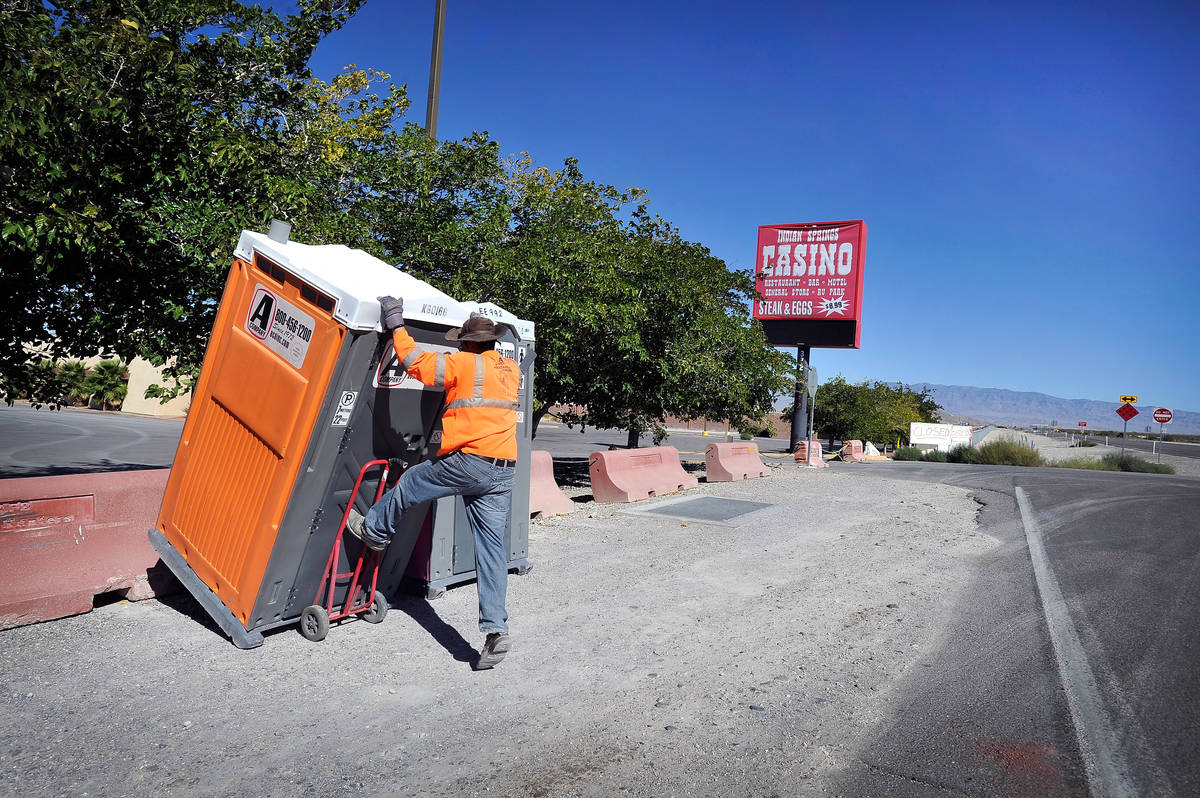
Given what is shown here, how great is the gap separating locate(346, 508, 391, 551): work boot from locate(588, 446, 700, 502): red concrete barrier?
6.52m

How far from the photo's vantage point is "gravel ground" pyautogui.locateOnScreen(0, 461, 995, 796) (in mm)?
3123

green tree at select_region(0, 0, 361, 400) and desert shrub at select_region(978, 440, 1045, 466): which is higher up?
green tree at select_region(0, 0, 361, 400)

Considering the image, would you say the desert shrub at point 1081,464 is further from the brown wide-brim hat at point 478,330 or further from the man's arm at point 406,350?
the man's arm at point 406,350

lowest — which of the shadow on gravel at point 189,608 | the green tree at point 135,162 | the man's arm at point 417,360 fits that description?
the shadow on gravel at point 189,608

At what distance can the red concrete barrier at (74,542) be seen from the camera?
4.59 m

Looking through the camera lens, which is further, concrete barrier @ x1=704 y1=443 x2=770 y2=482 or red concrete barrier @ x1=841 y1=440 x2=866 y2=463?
red concrete barrier @ x1=841 y1=440 x2=866 y2=463

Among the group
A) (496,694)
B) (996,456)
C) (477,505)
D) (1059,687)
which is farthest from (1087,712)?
(996,456)

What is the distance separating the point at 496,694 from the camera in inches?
157

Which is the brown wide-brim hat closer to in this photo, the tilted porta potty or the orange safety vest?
the orange safety vest

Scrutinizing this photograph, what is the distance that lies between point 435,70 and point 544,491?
6.69 m

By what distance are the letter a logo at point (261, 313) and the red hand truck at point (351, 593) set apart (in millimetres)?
1012

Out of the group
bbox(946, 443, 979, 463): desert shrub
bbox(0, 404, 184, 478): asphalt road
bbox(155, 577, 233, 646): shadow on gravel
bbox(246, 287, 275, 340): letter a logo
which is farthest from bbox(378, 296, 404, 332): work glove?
bbox(946, 443, 979, 463): desert shrub

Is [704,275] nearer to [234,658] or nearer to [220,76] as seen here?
[220,76]

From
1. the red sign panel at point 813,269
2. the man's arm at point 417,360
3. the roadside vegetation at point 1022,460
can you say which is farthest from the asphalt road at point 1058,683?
the red sign panel at point 813,269
